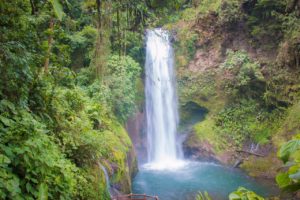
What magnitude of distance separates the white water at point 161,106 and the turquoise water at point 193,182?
78.2 inches

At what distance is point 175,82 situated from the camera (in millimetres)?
15523

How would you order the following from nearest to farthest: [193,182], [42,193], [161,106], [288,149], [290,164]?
[288,149] → [290,164] → [42,193] → [193,182] → [161,106]

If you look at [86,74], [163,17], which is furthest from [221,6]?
[163,17]

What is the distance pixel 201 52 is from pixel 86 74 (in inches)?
265

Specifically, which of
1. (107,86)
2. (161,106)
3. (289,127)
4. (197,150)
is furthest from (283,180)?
(161,106)

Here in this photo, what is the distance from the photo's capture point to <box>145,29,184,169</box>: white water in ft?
47.4

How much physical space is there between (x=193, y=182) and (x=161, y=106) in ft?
17.5

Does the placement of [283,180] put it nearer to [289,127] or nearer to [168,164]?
[289,127]

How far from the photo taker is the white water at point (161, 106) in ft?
47.4

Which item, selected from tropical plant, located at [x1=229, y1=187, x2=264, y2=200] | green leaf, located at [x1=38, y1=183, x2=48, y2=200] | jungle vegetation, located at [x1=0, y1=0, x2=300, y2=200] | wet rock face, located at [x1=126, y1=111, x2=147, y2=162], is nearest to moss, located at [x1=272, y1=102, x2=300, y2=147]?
jungle vegetation, located at [x1=0, y1=0, x2=300, y2=200]

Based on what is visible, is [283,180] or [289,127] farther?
[289,127]

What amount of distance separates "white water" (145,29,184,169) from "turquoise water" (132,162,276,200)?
1.99 m

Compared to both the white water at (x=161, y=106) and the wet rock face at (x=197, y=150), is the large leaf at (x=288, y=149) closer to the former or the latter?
the wet rock face at (x=197, y=150)

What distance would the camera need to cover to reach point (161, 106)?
49.8 ft
